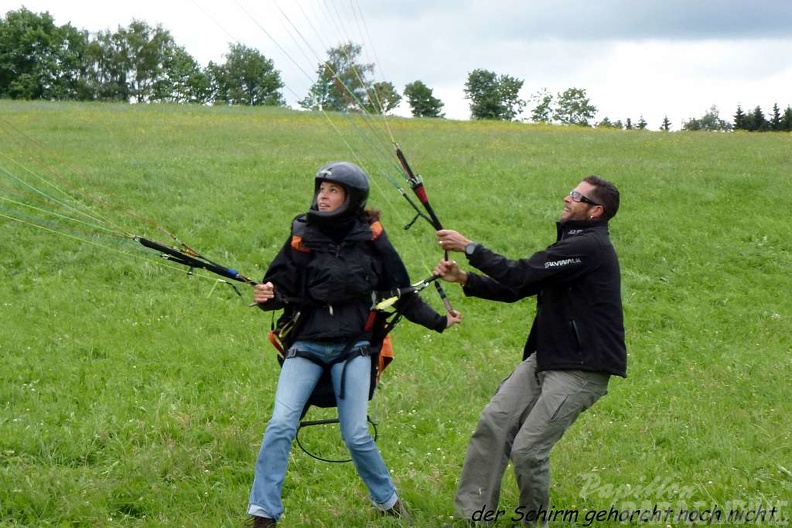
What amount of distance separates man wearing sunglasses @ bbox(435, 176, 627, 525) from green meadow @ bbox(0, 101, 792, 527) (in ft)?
2.00

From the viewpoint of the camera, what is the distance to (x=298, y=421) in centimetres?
504

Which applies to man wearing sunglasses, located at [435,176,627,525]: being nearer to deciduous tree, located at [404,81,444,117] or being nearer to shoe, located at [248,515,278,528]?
shoe, located at [248,515,278,528]

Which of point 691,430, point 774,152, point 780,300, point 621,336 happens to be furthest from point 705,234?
point 774,152

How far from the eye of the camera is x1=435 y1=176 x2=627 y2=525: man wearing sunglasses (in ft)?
16.2

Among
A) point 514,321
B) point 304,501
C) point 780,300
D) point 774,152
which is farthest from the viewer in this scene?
point 774,152

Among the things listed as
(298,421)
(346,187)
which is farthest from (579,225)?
(298,421)

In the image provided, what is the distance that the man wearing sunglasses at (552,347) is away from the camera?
4930mm

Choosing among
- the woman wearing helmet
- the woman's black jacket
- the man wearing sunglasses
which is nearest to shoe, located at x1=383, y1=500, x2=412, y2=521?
the woman wearing helmet

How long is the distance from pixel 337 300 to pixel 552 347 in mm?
1352

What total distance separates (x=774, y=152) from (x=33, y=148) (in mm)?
23631

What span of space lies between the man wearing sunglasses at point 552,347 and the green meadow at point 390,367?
609 mm

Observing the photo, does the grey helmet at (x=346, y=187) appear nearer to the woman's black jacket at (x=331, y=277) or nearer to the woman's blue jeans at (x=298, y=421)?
the woman's black jacket at (x=331, y=277)

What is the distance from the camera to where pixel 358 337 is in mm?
5238

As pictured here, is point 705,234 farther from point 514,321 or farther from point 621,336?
point 621,336
